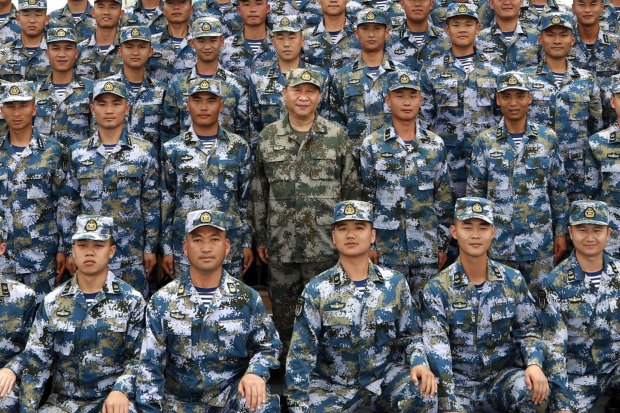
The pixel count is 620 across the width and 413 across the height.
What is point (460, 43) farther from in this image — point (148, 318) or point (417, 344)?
point (148, 318)

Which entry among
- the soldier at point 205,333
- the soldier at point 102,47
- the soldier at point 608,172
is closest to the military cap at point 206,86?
the soldier at point 205,333

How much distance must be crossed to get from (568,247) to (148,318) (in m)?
3.81

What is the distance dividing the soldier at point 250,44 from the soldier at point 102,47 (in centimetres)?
112

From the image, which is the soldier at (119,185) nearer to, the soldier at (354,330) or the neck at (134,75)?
the neck at (134,75)

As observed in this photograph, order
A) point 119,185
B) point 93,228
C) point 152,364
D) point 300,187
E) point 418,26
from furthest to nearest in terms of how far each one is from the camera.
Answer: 1. point 418,26
2. point 119,185
3. point 300,187
4. point 93,228
5. point 152,364

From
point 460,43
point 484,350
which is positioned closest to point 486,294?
point 484,350

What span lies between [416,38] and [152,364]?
4.68 metres

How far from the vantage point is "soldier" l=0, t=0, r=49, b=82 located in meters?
11.7

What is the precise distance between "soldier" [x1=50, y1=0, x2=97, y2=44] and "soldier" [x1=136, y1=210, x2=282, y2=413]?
5004mm

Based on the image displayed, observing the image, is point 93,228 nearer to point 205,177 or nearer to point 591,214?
point 205,177

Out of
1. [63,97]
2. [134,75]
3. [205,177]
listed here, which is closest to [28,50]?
[63,97]

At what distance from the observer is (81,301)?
824 cm

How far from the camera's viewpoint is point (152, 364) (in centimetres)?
800

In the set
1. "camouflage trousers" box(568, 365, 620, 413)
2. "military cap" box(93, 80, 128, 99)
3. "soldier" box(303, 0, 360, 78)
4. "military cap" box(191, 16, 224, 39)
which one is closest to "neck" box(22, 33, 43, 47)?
"military cap" box(191, 16, 224, 39)
